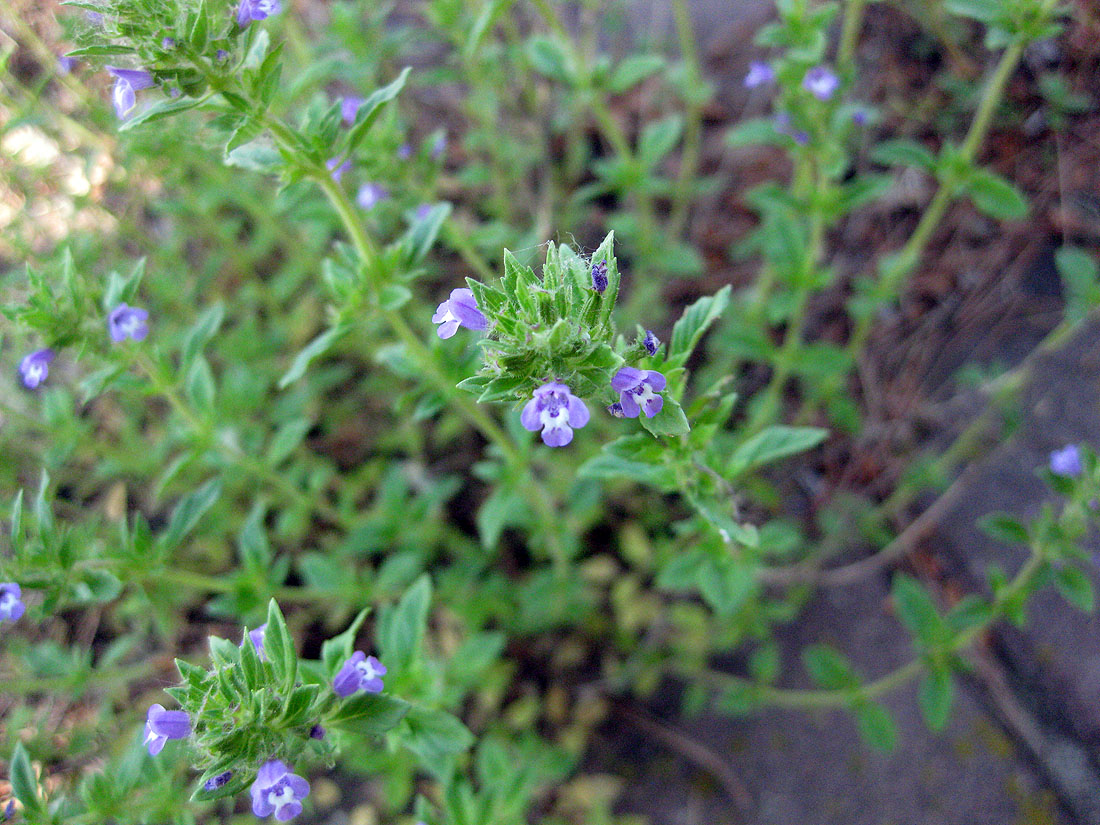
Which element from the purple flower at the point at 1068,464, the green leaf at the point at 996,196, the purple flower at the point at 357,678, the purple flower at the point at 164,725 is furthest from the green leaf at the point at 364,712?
the green leaf at the point at 996,196

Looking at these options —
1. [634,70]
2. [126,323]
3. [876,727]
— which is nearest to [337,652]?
[126,323]

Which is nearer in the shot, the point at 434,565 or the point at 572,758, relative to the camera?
the point at 572,758

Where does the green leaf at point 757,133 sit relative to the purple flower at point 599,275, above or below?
below

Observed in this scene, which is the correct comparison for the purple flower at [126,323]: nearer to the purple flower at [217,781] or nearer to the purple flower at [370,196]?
the purple flower at [370,196]

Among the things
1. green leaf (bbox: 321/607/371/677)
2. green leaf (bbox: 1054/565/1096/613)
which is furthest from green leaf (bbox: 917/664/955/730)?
green leaf (bbox: 321/607/371/677)

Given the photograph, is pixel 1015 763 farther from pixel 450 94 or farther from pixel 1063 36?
pixel 450 94

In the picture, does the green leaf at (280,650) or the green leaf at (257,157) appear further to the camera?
the green leaf at (257,157)

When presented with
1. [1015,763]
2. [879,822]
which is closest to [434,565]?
[879,822]
